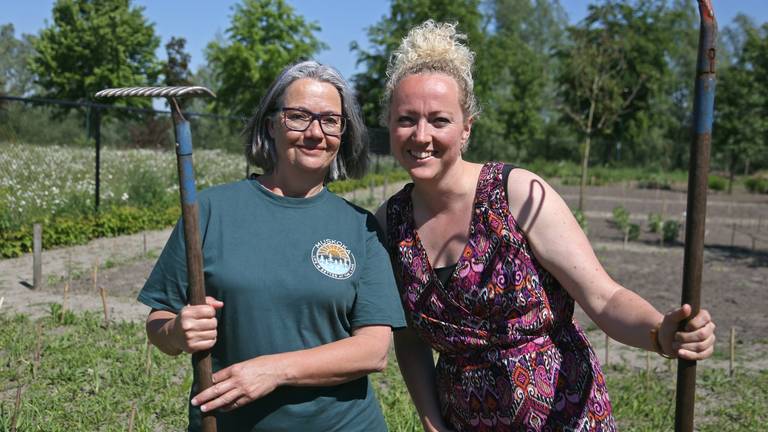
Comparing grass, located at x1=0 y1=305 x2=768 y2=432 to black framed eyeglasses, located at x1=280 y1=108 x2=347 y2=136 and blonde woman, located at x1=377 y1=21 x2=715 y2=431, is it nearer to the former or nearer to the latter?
blonde woman, located at x1=377 y1=21 x2=715 y2=431

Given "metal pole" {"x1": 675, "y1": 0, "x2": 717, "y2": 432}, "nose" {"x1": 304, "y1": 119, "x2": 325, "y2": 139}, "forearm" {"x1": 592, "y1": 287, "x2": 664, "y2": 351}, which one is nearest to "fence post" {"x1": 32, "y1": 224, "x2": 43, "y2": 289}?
"nose" {"x1": 304, "y1": 119, "x2": 325, "y2": 139}

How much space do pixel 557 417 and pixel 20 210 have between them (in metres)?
9.75

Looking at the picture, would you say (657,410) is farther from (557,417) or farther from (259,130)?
(259,130)

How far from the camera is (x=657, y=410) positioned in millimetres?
4676

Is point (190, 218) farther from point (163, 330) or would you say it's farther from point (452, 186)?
point (452, 186)

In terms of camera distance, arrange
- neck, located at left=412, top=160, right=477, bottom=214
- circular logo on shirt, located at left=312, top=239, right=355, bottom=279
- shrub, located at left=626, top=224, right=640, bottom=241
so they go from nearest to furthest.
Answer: circular logo on shirt, located at left=312, top=239, right=355, bottom=279
neck, located at left=412, top=160, right=477, bottom=214
shrub, located at left=626, top=224, right=640, bottom=241

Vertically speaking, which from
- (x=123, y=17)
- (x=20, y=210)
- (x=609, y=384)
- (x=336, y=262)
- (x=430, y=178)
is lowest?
(x=609, y=384)

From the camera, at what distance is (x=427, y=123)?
6.55 ft

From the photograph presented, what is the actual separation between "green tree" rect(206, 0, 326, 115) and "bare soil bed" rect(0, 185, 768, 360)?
1796 cm

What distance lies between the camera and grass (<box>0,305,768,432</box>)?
417cm

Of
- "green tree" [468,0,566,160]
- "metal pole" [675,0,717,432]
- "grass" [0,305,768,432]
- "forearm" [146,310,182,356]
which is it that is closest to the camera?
"metal pole" [675,0,717,432]

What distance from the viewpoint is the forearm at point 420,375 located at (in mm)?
2248

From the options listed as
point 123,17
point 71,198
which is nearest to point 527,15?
point 123,17

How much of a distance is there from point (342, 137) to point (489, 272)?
604mm
